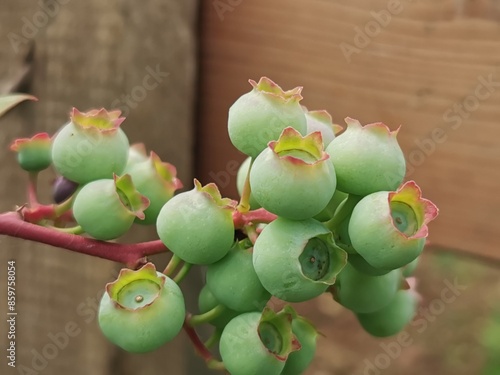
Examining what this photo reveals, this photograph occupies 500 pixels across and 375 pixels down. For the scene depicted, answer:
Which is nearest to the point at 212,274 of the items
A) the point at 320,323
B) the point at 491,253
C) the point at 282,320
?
the point at 282,320

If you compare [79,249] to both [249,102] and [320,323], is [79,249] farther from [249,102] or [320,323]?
[320,323]

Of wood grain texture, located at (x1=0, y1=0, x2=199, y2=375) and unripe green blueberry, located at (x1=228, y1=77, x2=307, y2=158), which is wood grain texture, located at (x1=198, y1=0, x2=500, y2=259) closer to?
wood grain texture, located at (x1=0, y1=0, x2=199, y2=375)

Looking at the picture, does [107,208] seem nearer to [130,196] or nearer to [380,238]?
[130,196]

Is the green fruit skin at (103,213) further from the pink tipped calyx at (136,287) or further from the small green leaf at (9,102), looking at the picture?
the small green leaf at (9,102)

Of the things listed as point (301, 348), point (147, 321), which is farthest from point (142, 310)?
point (301, 348)

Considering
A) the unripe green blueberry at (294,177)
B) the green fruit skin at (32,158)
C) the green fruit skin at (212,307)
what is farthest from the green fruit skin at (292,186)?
the green fruit skin at (32,158)

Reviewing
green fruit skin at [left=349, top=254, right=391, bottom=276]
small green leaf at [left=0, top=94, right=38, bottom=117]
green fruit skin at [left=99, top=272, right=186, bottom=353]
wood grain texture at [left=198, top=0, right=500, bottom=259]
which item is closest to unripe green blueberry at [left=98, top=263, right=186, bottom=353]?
green fruit skin at [left=99, top=272, right=186, bottom=353]
